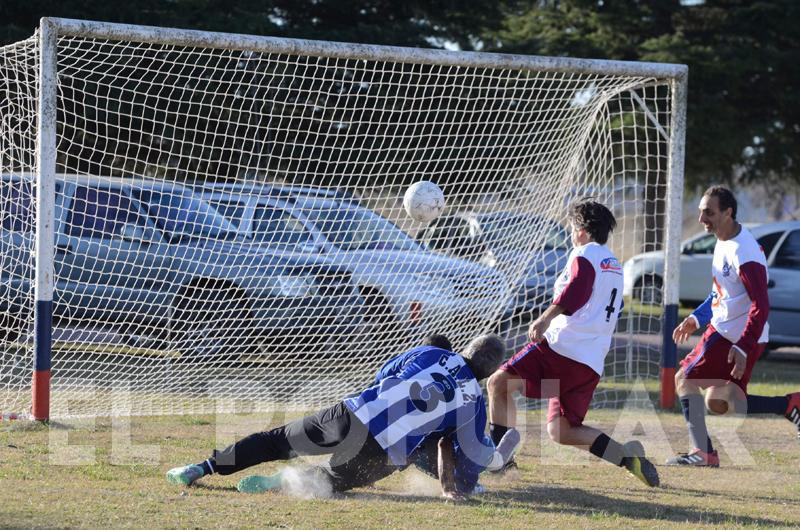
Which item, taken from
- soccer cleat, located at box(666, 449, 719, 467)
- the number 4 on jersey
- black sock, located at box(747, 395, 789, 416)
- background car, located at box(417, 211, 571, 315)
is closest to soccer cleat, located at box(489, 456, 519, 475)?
the number 4 on jersey

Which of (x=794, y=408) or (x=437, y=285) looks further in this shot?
(x=437, y=285)

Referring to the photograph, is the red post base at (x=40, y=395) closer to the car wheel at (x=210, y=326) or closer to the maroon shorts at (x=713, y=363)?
the car wheel at (x=210, y=326)

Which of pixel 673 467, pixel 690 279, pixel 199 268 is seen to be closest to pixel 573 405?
pixel 673 467

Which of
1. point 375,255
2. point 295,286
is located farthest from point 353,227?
point 295,286

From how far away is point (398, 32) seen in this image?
16.1 meters

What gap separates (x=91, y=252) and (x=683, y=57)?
1418 cm

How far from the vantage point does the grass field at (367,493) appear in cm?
510

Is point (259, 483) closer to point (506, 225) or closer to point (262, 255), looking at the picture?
point (262, 255)

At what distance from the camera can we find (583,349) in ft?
20.1

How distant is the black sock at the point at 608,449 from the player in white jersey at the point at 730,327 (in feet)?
3.25

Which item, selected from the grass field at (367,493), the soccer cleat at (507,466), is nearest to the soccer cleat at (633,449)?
the grass field at (367,493)

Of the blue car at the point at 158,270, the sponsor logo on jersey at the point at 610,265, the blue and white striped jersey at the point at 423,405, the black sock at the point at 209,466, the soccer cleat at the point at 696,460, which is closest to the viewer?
the blue and white striped jersey at the point at 423,405

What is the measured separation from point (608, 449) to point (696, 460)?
122cm

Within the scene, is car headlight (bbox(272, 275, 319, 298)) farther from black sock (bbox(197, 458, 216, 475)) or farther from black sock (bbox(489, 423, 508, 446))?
black sock (bbox(197, 458, 216, 475))
